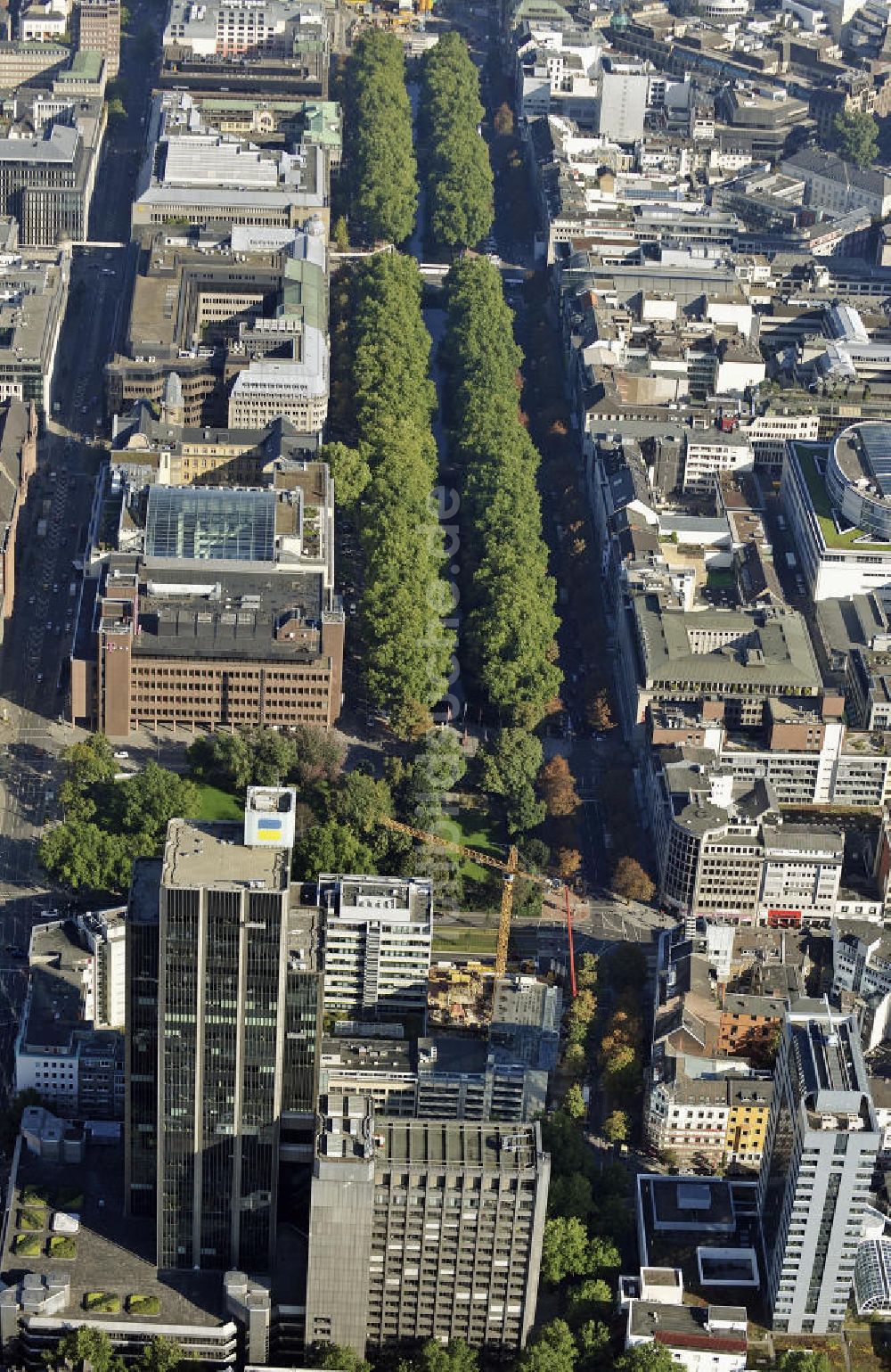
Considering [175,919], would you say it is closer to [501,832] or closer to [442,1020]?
[442,1020]

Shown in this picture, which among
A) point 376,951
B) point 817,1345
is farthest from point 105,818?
point 817,1345

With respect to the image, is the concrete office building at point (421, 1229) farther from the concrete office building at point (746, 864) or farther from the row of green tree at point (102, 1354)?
the concrete office building at point (746, 864)

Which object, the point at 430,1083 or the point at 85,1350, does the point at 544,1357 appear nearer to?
the point at 430,1083

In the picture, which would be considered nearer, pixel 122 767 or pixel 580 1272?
pixel 580 1272

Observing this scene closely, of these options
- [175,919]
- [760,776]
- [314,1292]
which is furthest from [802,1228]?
[760,776]

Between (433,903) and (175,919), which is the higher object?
(175,919)

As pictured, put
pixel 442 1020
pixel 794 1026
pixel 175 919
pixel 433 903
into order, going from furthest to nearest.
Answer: pixel 433 903, pixel 442 1020, pixel 794 1026, pixel 175 919
